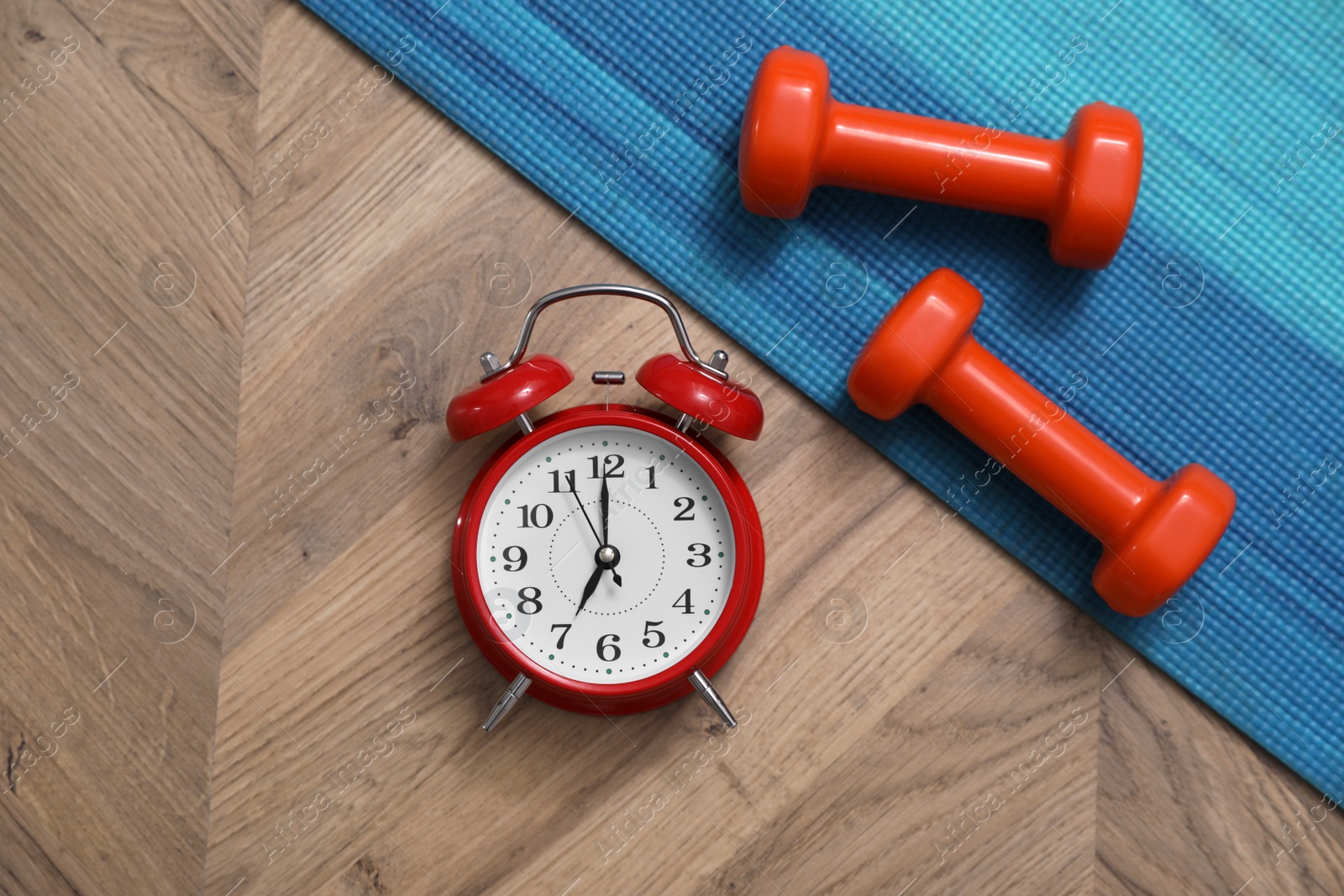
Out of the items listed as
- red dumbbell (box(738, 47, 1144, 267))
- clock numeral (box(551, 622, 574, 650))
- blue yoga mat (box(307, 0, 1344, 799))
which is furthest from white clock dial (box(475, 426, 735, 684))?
red dumbbell (box(738, 47, 1144, 267))

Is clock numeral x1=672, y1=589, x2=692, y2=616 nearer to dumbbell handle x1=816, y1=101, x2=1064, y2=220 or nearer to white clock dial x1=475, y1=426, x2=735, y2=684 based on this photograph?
white clock dial x1=475, y1=426, x2=735, y2=684

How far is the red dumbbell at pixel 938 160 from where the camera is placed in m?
0.82

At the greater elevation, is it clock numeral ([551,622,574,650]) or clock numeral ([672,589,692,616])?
clock numeral ([551,622,574,650])

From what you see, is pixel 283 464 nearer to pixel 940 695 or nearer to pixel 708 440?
pixel 708 440

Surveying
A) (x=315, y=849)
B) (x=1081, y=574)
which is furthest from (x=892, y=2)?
(x=315, y=849)

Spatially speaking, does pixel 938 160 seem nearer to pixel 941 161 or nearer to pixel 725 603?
pixel 941 161

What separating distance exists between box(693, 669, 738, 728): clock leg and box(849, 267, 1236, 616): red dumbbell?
28 cm

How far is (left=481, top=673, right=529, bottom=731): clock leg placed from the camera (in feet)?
2.75

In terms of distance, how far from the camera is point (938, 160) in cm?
84

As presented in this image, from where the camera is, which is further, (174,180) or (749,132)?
(174,180)

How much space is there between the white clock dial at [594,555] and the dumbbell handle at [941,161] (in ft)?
0.99

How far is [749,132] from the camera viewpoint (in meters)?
0.83

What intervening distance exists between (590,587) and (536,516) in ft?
0.26

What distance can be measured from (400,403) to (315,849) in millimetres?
432
